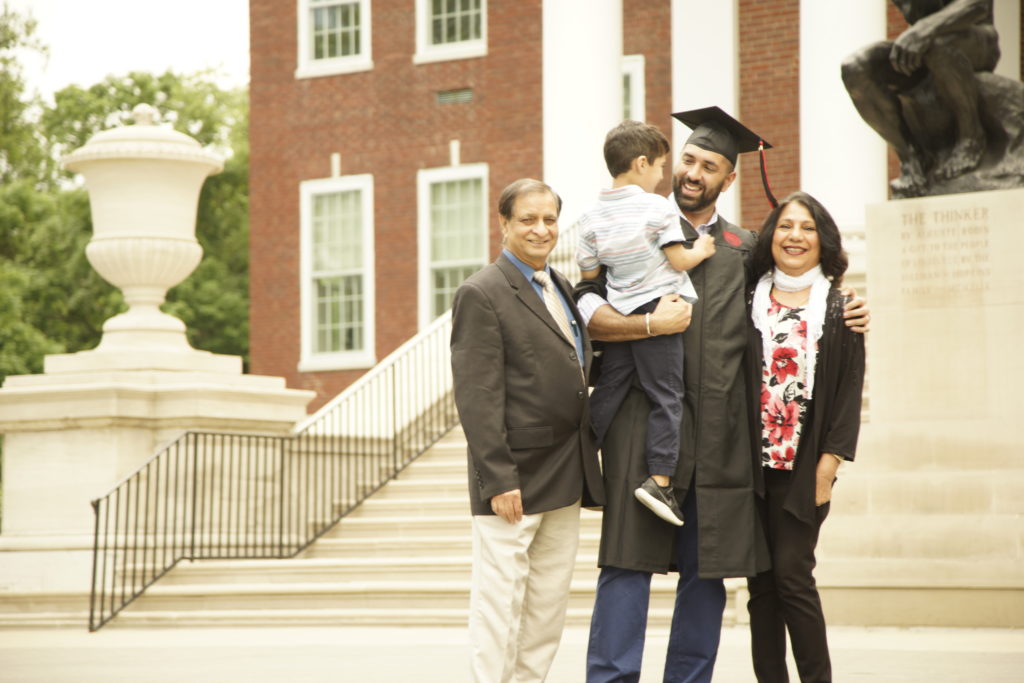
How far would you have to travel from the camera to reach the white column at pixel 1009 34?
17797 mm

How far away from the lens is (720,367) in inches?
214

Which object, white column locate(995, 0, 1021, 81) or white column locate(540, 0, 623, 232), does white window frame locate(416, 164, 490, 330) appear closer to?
white column locate(540, 0, 623, 232)

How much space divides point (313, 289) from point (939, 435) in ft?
56.0

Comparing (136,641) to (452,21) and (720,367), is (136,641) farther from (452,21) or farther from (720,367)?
(452,21)

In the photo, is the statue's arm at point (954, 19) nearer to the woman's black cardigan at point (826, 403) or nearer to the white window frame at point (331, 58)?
the woman's black cardigan at point (826, 403)

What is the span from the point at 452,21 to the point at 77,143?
21820mm

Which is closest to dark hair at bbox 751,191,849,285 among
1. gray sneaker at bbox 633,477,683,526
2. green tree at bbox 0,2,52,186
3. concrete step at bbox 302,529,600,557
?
gray sneaker at bbox 633,477,683,526

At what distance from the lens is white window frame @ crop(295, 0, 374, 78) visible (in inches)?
989

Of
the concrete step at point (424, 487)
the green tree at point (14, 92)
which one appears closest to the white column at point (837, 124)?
the concrete step at point (424, 487)

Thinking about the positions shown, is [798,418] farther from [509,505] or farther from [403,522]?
[403,522]

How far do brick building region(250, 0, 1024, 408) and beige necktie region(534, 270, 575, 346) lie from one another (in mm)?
15282

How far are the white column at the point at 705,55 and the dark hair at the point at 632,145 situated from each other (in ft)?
47.6

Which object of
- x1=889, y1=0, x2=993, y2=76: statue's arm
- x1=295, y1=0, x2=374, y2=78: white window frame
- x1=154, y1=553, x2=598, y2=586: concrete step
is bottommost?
x1=154, y1=553, x2=598, y2=586: concrete step

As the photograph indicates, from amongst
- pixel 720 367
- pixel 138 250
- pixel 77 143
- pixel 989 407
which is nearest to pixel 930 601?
pixel 989 407
